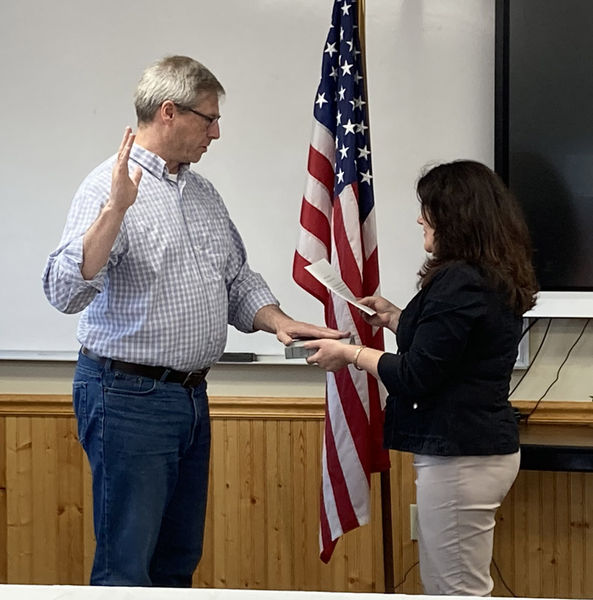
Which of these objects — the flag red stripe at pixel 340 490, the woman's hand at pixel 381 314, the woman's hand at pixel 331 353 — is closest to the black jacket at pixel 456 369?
the woman's hand at pixel 331 353

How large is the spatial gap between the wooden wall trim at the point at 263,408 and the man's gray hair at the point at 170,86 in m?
1.18

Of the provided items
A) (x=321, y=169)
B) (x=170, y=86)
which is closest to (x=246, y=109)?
(x=321, y=169)

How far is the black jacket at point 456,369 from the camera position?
2.12 meters

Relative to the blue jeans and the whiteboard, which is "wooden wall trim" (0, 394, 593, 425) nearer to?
the whiteboard

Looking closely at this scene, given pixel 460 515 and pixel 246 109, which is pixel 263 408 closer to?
pixel 246 109

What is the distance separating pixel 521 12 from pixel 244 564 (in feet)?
6.62

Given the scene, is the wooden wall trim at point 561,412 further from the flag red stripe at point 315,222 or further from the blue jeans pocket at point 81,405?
the blue jeans pocket at point 81,405

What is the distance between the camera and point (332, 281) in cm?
244

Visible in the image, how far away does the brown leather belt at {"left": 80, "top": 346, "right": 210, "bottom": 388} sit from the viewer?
87.0 inches

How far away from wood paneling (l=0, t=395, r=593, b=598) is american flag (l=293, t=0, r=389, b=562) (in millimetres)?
473

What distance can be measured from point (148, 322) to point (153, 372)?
0.40ft

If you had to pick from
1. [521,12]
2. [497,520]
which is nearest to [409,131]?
[521,12]

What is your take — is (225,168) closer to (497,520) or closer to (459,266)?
(459,266)

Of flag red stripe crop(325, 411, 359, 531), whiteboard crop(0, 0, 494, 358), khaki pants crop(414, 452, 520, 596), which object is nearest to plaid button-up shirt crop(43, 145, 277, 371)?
flag red stripe crop(325, 411, 359, 531)
